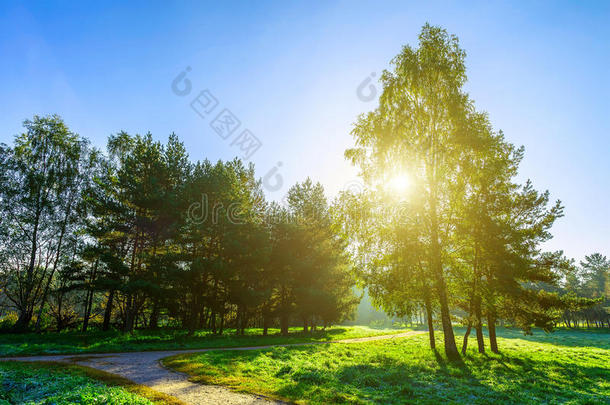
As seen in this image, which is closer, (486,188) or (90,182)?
(486,188)

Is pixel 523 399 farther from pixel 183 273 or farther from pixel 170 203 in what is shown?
pixel 170 203

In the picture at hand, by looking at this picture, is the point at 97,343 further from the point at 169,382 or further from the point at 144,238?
the point at 169,382

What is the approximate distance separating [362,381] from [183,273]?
18.9 meters

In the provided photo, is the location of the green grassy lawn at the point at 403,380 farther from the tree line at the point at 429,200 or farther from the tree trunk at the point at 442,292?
the tree line at the point at 429,200

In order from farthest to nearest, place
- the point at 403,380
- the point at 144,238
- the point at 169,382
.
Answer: the point at 144,238
the point at 403,380
the point at 169,382

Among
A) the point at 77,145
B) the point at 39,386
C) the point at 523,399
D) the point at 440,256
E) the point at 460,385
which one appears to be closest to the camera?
the point at 39,386

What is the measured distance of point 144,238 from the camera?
84.6 feet

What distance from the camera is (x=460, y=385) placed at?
985 centimetres

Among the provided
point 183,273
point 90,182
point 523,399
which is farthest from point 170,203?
point 523,399

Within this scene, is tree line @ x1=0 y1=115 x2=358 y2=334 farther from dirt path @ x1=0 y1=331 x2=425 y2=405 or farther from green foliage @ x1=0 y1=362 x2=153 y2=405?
green foliage @ x1=0 y1=362 x2=153 y2=405

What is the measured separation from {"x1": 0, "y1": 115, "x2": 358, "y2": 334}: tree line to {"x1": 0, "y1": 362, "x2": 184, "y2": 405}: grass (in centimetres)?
1397

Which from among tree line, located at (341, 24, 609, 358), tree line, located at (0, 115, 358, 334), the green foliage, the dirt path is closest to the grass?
the green foliage

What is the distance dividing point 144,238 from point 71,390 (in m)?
21.4

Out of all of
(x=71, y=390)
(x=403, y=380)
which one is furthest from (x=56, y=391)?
(x=403, y=380)
